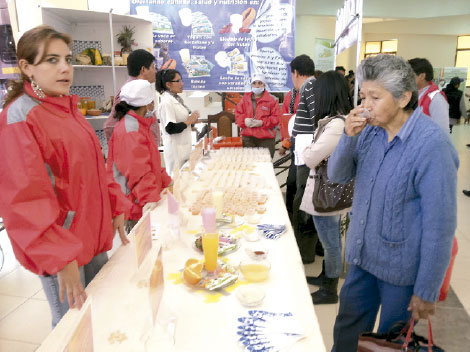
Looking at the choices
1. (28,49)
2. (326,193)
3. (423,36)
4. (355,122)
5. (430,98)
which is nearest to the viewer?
(28,49)

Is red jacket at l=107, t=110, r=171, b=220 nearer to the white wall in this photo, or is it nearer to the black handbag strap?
the black handbag strap

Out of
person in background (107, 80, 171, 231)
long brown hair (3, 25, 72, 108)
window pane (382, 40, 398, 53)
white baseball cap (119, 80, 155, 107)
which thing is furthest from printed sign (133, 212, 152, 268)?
window pane (382, 40, 398, 53)

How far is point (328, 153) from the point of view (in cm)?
218

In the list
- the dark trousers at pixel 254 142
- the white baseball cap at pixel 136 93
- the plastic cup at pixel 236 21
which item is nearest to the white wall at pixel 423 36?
the plastic cup at pixel 236 21

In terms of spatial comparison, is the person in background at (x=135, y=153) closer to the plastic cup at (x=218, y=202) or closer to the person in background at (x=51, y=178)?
the plastic cup at (x=218, y=202)

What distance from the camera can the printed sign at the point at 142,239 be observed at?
120 centimetres

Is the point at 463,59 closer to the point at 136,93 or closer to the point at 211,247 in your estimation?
the point at 136,93

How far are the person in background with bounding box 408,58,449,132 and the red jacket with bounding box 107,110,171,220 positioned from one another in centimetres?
233

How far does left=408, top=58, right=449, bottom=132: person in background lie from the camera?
3.24m

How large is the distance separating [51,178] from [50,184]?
75mm

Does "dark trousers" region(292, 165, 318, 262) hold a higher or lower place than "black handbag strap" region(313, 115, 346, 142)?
lower

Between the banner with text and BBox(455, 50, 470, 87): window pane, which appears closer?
the banner with text

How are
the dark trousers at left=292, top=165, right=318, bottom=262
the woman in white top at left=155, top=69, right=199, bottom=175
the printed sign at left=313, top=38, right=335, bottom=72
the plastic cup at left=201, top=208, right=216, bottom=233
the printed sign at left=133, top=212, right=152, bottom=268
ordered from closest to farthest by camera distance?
the printed sign at left=133, top=212, right=152, bottom=268 < the plastic cup at left=201, top=208, right=216, bottom=233 < the dark trousers at left=292, top=165, right=318, bottom=262 < the woman in white top at left=155, top=69, right=199, bottom=175 < the printed sign at left=313, top=38, right=335, bottom=72

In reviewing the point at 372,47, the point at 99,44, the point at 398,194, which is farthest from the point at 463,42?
the point at 398,194
